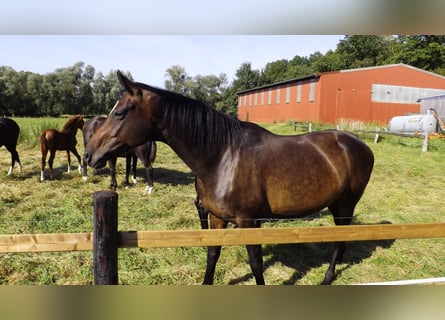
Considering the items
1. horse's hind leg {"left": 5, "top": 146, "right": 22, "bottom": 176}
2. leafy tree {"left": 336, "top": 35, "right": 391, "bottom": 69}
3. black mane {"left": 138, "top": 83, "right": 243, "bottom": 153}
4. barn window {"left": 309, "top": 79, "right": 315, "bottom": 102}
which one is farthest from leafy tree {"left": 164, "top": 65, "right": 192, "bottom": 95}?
leafy tree {"left": 336, "top": 35, "right": 391, "bottom": 69}

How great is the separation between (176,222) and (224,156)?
2.17m

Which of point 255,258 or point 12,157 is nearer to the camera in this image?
point 255,258

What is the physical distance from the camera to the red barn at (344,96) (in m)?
9.09

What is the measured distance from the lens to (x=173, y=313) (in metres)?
1.65

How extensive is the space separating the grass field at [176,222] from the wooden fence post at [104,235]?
1.22 m

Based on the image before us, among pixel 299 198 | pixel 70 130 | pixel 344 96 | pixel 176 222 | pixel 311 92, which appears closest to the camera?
pixel 299 198

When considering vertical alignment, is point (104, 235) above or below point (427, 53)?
below

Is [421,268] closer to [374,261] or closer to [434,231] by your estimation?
[374,261]

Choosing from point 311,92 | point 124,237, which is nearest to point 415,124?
Result: point 311,92

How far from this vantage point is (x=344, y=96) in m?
10.4

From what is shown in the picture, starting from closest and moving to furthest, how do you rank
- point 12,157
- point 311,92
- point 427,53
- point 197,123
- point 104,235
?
point 104,235, point 197,123, point 12,157, point 311,92, point 427,53

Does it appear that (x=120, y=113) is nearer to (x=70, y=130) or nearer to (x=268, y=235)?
(x=268, y=235)

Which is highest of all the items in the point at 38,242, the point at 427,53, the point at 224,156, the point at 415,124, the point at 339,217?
the point at 427,53

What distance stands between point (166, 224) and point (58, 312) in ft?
Answer: 7.70
